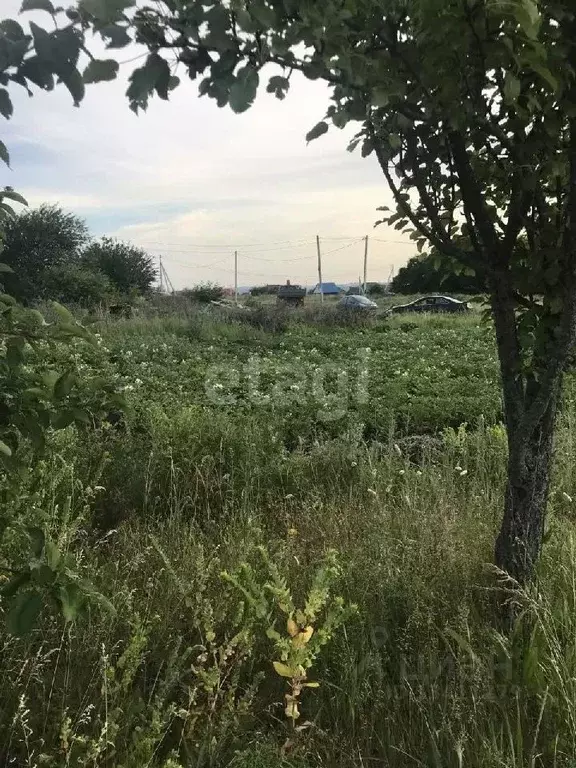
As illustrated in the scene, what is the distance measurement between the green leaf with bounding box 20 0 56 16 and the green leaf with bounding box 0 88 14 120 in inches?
5.0

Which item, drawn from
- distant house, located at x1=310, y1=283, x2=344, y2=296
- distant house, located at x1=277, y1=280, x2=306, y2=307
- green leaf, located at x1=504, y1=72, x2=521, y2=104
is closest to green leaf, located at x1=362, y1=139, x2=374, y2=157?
green leaf, located at x1=504, y1=72, x2=521, y2=104

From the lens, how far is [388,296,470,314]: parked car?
2588cm

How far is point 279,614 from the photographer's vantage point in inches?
90.7

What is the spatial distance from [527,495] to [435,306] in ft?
83.8

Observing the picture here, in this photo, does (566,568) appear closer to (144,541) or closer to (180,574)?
(180,574)

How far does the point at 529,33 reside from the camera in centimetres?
120

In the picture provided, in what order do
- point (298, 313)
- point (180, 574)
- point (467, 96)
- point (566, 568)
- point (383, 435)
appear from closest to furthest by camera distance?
point (467, 96) < point (566, 568) < point (180, 574) < point (383, 435) < point (298, 313)

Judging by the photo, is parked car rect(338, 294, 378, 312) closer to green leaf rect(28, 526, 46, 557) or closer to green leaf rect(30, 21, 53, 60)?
green leaf rect(28, 526, 46, 557)

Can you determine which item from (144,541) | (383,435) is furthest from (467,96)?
(383,435)

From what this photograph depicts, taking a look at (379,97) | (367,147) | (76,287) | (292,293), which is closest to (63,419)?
(379,97)

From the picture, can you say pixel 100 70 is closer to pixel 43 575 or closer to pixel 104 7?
pixel 104 7

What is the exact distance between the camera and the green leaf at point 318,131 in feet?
4.99

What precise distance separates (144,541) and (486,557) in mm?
1439

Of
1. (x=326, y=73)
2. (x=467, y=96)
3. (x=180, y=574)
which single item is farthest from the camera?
(x=180, y=574)
